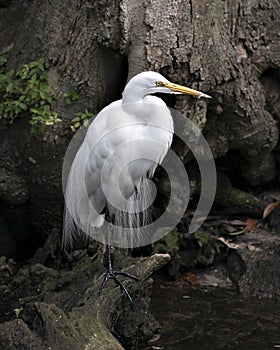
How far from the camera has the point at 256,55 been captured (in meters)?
4.84

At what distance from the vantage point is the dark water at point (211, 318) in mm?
3945

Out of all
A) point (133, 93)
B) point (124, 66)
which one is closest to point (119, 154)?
point (133, 93)

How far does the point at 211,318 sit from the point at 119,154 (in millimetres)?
1178

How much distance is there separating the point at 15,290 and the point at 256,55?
2262 millimetres

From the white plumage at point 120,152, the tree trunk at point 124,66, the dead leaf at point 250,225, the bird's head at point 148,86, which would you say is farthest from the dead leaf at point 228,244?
the bird's head at point 148,86

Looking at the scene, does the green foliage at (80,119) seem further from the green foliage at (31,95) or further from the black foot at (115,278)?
Result: the black foot at (115,278)

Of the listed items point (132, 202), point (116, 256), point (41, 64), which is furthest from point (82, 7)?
point (116, 256)

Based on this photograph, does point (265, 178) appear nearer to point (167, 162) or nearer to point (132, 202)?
point (167, 162)

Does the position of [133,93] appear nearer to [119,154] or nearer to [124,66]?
[119,154]

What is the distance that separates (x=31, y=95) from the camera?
446cm

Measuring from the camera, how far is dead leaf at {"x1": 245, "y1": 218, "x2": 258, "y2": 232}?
5230 millimetres

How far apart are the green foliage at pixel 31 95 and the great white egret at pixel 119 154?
1.41 ft

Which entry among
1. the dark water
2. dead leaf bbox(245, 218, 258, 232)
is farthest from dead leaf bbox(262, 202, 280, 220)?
the dark water

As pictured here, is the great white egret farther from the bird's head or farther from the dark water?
the dark water
